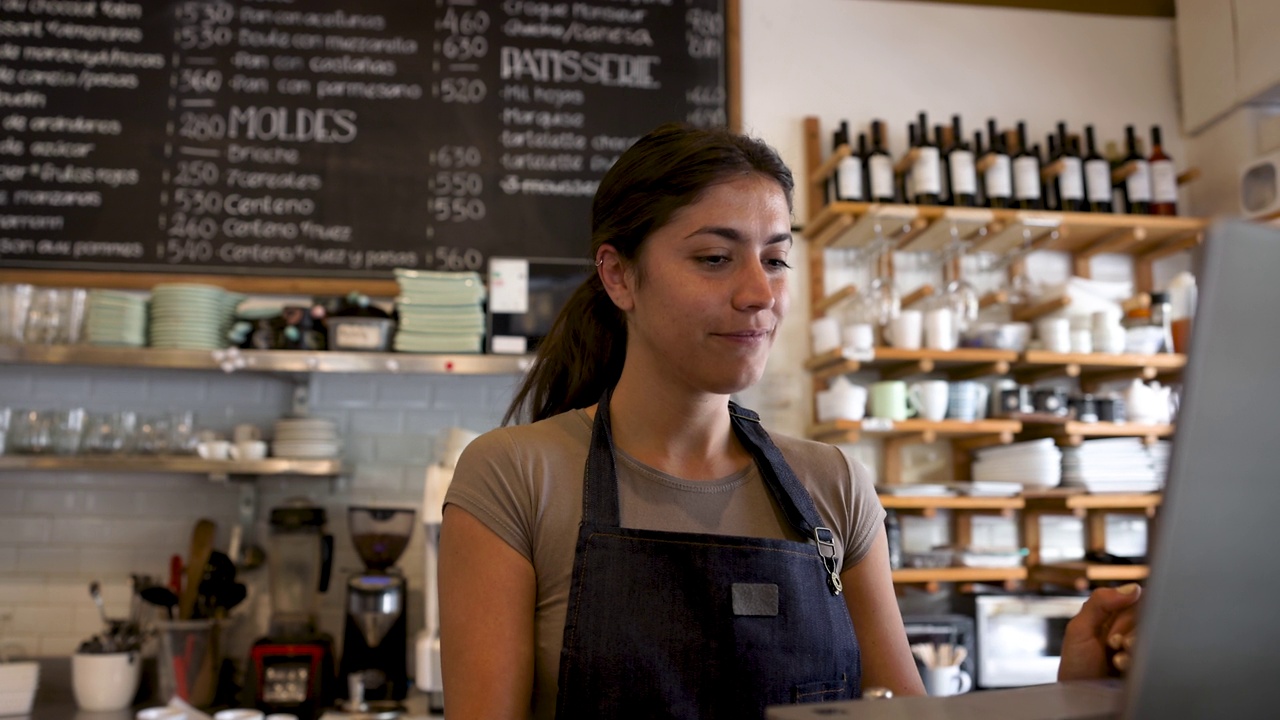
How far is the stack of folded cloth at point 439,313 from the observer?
3.01 m

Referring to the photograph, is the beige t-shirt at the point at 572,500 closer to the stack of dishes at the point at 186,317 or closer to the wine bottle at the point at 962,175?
the stack of dishes at the point at 186,317

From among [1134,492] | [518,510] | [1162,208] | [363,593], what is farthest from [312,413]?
[1162,208]

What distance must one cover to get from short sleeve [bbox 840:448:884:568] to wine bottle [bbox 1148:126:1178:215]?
2.80m

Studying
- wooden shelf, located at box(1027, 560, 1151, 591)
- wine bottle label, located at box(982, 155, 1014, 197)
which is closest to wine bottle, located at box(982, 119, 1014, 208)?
wine bottle label, located at box(982, 155, 1014, 197)

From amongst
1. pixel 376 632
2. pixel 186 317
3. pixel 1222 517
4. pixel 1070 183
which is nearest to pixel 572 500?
pixel 1222 517

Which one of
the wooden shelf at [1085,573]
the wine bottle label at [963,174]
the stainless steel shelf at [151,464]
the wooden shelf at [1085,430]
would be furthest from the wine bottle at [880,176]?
the stainless steel shelf at [151,464]

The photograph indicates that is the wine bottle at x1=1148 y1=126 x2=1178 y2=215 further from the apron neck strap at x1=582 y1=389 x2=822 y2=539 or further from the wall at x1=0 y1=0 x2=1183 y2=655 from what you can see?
the apron neck strap at x1=582 y1=389 x2=822 y2=539

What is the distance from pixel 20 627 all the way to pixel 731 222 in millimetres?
2974

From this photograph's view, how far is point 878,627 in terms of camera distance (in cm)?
130

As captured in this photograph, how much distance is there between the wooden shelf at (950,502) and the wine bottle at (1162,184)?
122cm

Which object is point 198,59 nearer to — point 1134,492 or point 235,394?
point 235,394

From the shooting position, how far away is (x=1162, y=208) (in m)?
3.62

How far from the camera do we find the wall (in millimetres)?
3207

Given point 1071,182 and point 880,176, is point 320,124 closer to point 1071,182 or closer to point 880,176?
point 880,176
